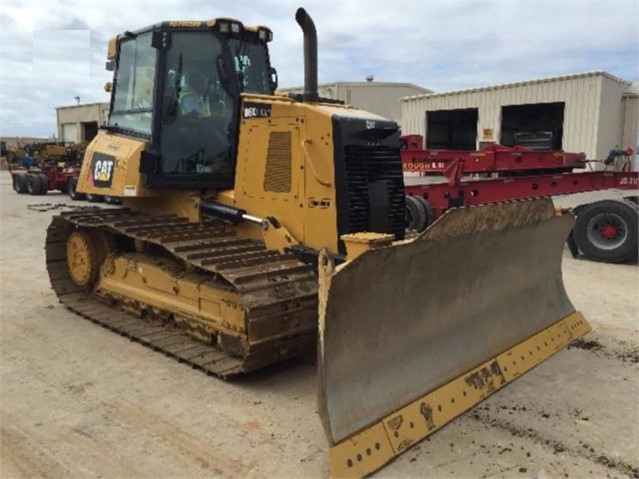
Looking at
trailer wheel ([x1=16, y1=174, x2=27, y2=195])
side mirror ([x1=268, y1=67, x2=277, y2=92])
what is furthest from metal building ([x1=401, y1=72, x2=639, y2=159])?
trailer wheel ([x1=16, y1=174, x2=27, y2=195])

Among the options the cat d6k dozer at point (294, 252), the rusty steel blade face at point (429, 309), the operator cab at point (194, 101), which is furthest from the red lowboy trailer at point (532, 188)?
the operator cab at point (194, 101)

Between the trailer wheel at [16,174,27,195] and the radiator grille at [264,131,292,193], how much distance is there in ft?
64.2

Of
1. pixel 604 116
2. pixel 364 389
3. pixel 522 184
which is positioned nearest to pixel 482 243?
pixel 364 389

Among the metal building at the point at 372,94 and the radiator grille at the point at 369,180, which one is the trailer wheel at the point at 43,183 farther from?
the radiator grille at the point at 369,180

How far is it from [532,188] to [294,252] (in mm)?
6661

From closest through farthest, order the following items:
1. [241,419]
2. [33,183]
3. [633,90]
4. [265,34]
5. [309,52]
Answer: [241,419]
[309,52]
[265,34]
[633,90]
[33,183]

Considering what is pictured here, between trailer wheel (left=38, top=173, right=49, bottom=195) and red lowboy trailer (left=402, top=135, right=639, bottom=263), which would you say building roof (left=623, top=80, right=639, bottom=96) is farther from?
trailer wheel (left=38, top=173, right=49, bottom=195)

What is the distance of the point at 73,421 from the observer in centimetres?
368

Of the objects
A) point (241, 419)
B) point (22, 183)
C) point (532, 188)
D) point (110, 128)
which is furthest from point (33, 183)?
point (241, 419)

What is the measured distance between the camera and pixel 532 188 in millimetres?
10000

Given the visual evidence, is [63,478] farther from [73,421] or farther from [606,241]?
[606,241]

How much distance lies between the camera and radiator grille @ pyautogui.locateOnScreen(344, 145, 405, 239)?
14.9 feet

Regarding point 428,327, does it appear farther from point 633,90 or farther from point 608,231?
point 633,90

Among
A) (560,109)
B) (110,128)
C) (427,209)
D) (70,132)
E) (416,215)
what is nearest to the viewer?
(110,128)
